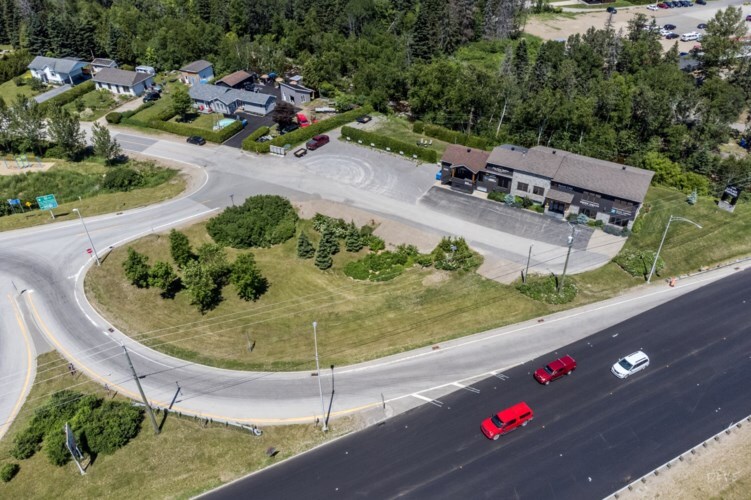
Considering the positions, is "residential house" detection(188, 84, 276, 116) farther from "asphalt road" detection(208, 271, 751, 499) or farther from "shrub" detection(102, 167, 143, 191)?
"asphalt road" detection(208, 271, 751, 499)

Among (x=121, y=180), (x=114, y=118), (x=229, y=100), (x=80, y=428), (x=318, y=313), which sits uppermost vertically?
(x=229, y=100)

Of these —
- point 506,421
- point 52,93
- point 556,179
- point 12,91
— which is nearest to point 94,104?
point 52,93

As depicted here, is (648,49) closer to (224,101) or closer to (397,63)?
(397,63)

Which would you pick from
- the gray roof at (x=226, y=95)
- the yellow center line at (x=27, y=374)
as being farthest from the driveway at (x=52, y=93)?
the yellow center line at (x=27, y=374)

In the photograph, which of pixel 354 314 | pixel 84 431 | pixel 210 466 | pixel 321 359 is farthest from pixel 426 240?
pixel 84 431

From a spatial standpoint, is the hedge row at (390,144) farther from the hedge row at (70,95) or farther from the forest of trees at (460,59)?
the hedge row at (70,95)

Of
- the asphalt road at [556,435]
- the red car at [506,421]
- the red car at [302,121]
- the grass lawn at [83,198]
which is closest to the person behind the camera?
the asphalt road at [556,435]

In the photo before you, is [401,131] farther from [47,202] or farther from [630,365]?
[630,365]
